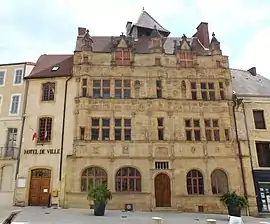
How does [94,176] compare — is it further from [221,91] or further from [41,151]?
[221,91]

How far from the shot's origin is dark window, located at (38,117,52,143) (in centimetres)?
2022

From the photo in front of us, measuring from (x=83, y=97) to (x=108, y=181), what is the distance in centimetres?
594

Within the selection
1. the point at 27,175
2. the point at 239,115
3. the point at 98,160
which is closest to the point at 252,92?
the point at 239,115

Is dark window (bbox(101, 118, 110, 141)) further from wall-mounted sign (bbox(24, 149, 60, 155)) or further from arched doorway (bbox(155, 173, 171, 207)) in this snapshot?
arched doorway (bbox(155, 173, 171, 207))

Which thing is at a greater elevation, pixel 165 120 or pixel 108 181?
pixel 165 120

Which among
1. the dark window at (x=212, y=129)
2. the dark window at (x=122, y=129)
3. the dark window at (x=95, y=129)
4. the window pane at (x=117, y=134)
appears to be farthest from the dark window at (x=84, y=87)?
the dark window at (x=212, y=129)

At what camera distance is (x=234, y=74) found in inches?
995

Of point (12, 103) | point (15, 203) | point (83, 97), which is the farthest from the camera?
point (12, 103)

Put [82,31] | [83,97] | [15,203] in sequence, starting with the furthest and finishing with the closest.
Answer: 1. [82,31]
2. [83,97]
3. [15,203]

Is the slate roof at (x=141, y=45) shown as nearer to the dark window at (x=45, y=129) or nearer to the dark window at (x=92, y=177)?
the dark window at (x=45, y=129)

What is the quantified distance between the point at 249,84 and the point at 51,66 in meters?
16.1

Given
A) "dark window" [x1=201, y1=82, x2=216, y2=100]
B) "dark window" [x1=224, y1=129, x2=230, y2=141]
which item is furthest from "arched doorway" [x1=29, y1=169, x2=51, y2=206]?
"dark window" [x1=224, y1=129, x2=230, y2=141]

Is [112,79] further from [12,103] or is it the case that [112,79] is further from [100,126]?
[12,103]

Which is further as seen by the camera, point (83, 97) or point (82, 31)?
point (82, 31)
